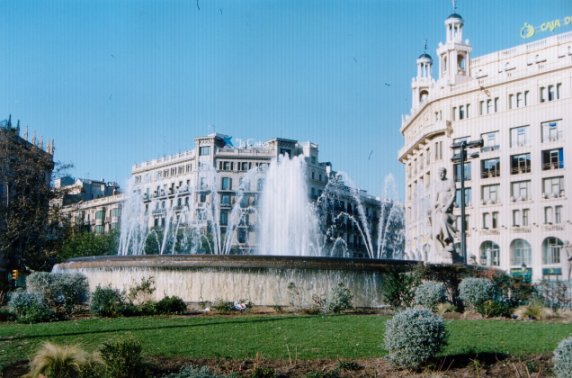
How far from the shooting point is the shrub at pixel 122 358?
794 centimetres

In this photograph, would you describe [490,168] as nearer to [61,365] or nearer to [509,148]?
[509,148]

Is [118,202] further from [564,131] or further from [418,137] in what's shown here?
[564,131]

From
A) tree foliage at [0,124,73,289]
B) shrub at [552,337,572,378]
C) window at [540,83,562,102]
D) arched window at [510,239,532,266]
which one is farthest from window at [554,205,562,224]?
shrub at [552,337,572,378]

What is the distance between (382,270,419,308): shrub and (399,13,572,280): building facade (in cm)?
3303

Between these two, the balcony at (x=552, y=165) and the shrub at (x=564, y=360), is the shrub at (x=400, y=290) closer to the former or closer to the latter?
the shrub at (x=564, y=360)

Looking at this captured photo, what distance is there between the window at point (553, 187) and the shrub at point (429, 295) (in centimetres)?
4029

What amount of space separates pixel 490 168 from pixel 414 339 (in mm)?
51667

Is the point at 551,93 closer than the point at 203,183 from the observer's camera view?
Yes

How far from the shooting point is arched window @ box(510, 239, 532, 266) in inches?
2135

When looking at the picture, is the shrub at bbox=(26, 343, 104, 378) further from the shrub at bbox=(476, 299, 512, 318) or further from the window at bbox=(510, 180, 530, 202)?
the window at bbox=(510, 180, 530, 202)

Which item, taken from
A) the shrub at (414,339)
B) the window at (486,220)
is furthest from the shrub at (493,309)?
the window at (486,220)

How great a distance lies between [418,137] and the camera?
65375 mm

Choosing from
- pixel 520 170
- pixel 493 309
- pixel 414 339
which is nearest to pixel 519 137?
pixel 520 170

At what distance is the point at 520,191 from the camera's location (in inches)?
2194
